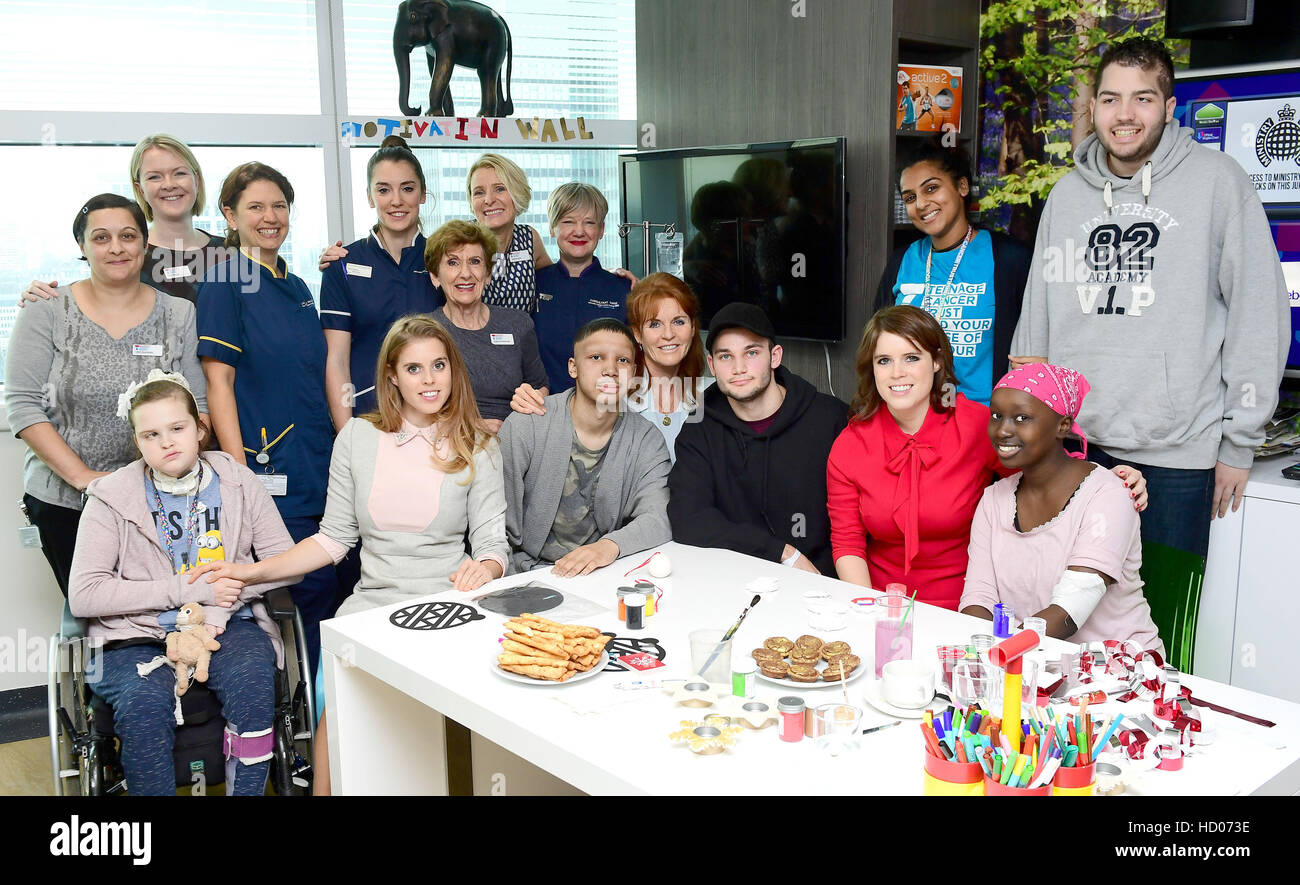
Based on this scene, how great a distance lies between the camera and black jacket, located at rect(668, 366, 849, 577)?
9.80 feet

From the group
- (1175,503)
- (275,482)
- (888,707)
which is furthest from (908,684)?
(275,482)

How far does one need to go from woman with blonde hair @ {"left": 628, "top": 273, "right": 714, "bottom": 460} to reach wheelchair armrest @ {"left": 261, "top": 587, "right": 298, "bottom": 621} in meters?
1.04

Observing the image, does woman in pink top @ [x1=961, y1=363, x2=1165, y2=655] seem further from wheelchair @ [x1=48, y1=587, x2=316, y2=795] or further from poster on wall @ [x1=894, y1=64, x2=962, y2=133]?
poster on wall @ [x1=894, y1=64, x2=962, y2=133]

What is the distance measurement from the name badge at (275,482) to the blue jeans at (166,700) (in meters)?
0.69

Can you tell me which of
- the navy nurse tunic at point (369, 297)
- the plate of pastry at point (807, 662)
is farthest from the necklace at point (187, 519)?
the plate of pastry at point (807, 662)

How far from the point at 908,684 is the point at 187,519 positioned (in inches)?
73.3

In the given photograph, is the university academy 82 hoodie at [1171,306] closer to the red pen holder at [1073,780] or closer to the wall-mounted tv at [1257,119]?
the wall-mounted tv at [1257,119]

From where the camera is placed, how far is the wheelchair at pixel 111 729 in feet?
8.03

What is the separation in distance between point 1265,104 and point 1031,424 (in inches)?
65.4

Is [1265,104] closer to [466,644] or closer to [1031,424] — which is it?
[1031,424]

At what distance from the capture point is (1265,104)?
3.35m

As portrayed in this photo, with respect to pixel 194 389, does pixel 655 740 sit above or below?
below

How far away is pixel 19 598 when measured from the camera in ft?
12.7
